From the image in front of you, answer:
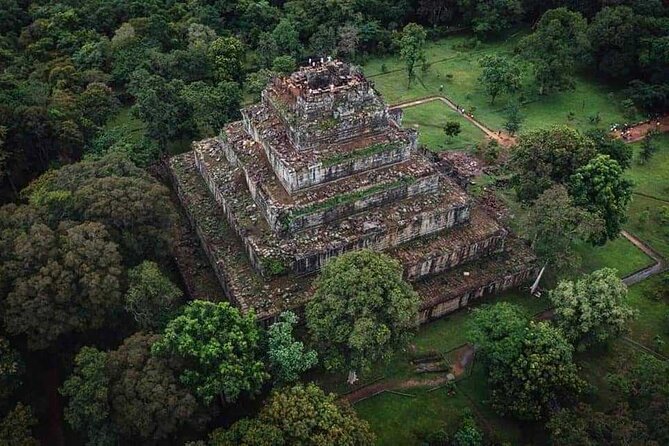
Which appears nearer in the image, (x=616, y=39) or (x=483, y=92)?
(x=616, y=39)

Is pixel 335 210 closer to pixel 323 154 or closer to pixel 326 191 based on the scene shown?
pixel 326 191

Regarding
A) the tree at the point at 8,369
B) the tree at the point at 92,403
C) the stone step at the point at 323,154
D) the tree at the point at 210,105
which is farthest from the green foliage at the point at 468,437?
the tree at the point at 210,105

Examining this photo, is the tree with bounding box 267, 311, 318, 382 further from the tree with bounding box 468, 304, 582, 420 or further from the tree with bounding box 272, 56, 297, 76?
the tree with bounding box 272, 56, 297, 76

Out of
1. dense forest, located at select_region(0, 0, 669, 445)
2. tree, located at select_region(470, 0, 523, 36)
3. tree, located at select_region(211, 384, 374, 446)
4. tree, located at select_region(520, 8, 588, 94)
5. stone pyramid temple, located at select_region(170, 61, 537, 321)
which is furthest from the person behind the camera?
tree, located at select_region(470, 0, 523, 36)

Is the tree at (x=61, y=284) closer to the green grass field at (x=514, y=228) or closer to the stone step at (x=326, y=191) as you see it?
the stone step at (x=326, y=191)

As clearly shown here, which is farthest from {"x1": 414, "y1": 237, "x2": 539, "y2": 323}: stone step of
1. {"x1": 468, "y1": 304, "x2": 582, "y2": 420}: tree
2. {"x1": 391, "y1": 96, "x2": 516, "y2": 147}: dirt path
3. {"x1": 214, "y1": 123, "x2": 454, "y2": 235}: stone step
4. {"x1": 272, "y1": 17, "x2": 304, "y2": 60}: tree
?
{"x1": 272, "y1": 17, "x2": 304, "y2": 60}: tree

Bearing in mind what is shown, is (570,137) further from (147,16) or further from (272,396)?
(147,16)

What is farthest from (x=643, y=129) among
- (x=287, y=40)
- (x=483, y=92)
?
(x=287, y=40)
